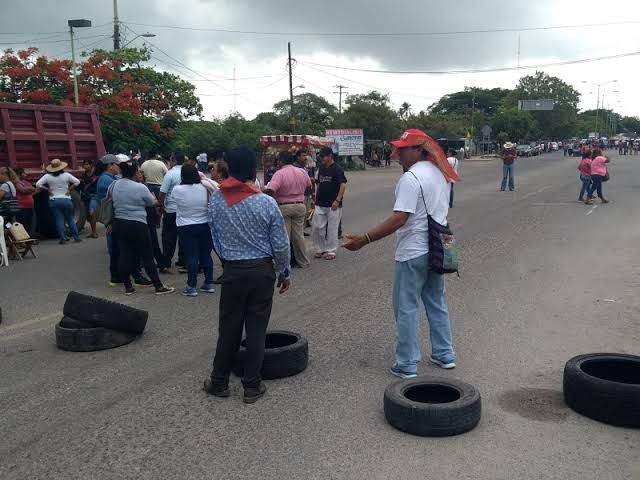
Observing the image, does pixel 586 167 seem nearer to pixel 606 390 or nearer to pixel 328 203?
pixel 328 203

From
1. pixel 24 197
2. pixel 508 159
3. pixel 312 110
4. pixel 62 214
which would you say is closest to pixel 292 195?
pixel 62 214

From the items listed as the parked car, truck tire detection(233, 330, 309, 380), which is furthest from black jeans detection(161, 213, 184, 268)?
the parked car

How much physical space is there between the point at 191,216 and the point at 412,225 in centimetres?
370

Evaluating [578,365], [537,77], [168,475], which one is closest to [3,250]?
[168,475]

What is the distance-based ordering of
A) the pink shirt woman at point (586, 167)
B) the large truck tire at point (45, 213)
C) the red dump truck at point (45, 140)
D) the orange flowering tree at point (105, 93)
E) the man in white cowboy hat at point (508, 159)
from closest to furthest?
the red dump truck at point (45, 140) < the large truck tire at point (45, 213) < the pink shirt woman at point (586, 167) < the man in white cowboy hat at point (508, 159) < the orange flowering tree at point (105, 93)

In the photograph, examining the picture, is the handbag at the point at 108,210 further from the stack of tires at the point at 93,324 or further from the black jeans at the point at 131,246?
the stack of tires at the point at 93,324

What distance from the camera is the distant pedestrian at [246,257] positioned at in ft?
14.3

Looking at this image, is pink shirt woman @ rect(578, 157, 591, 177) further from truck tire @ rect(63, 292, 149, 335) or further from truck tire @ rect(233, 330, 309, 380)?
truck tire @ rect(63, 292, 149, 335)

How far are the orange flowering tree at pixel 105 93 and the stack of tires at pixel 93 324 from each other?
20343 mm

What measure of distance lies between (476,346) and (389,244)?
19.3ft

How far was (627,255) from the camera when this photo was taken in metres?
10.1

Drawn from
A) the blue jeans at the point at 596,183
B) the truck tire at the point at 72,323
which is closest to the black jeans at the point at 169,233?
the truck tire at the point at 72,323

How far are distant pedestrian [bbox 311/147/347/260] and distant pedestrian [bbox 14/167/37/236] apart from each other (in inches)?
221

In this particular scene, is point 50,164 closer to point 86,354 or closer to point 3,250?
point 3,250
